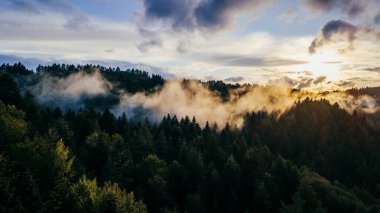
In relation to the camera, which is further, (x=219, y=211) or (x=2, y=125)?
(x=219, y=211)

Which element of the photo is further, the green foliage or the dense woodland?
the dense woodland

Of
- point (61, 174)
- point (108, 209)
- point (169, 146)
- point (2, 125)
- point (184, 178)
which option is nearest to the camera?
point (108, 209)

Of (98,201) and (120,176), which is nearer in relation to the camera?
(98,201)

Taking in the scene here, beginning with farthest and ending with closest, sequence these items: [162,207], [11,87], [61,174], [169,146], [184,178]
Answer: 1. [169,146]
2. [184,178]
3. [11,87]
4. [162,207]
5. [61,174]

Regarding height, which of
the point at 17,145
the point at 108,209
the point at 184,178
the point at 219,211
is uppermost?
the point at 17,145

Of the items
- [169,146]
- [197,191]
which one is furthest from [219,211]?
[169,146]

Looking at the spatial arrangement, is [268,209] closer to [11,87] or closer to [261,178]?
[261,178]

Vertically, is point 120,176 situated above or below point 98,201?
below

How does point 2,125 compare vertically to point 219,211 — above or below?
above

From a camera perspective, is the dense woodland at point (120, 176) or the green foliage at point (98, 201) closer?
the green foliage at point (98, 201)

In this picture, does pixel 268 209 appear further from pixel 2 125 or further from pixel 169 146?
pixel 2 125
